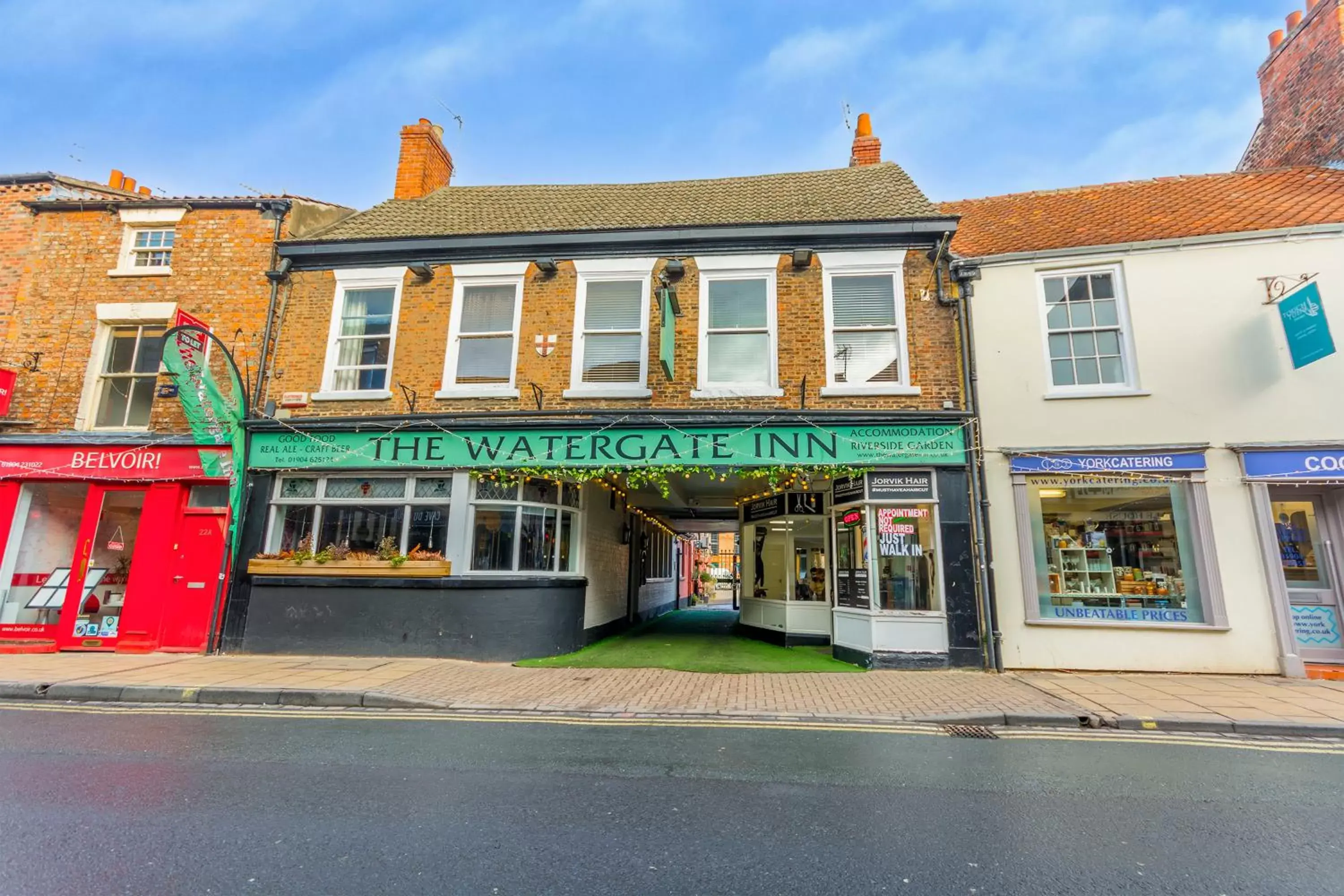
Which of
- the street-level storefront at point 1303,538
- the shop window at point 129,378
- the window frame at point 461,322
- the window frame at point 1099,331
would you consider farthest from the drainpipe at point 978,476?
the shop window at point 129,378

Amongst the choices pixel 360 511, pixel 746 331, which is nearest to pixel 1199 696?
pixel 746 331

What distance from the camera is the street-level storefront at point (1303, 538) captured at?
8.91 metres

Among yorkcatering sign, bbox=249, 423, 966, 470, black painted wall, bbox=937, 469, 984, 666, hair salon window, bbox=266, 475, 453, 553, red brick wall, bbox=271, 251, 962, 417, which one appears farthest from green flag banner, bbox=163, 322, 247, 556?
black painted wall, bbox=937, 469, 984, 666

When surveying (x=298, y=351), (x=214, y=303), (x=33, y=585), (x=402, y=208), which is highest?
(x=402, y=208)

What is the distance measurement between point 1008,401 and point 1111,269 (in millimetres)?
2875

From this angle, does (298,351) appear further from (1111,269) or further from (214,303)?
(1111,269)

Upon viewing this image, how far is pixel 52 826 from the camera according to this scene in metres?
3.79

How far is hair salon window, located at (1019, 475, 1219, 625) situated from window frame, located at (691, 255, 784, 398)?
4.30 m

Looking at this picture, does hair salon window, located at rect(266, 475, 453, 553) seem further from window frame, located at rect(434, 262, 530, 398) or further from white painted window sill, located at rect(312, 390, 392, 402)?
window frame, located at rect(434, 262, 530, 398)

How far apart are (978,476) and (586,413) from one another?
6.28 metres

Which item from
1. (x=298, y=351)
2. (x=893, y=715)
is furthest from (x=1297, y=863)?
(x=298, y=351)

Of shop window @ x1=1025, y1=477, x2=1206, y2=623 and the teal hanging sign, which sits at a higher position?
the teal hanging sign

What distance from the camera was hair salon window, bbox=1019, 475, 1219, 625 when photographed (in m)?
9.30

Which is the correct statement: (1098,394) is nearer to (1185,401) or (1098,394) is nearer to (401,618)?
(1185,401)
